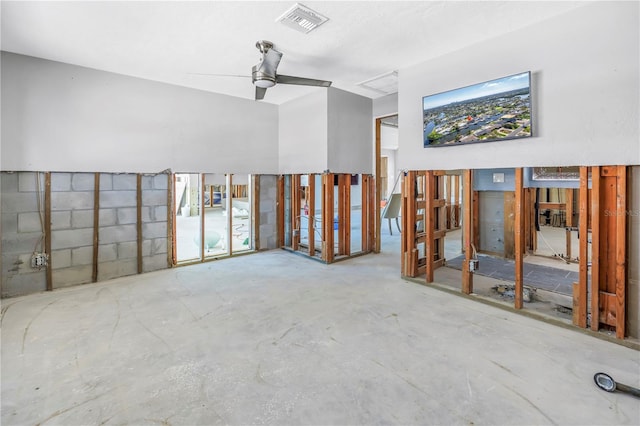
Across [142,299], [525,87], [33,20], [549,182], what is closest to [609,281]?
[549,182]

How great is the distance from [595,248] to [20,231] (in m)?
6.55

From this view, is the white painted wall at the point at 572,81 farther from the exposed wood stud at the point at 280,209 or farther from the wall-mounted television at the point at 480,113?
the exposed wood stud at the point at 280,209

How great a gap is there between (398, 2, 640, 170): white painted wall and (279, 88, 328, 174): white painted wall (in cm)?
237

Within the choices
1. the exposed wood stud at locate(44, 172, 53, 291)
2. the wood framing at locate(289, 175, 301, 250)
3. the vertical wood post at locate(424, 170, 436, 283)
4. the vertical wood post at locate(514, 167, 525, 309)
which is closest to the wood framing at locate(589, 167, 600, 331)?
the vertical wood post at locate(514, 167, 525, 309)

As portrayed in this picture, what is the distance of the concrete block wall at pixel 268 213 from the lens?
651 centimetres

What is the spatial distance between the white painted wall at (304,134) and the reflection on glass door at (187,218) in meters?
1.83

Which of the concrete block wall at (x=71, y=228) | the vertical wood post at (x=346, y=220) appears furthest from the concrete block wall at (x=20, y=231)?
the vertical wood post at (x=346, y=220)

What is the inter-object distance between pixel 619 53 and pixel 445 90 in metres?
1.63

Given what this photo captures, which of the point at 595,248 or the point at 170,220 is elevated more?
the point at 170,220

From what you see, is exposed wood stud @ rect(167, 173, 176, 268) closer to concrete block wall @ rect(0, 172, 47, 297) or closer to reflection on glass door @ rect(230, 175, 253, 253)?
reflection on glass door @ rect(230, 175, 253, 253)

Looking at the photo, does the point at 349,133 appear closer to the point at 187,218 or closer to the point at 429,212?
the point at 429,212

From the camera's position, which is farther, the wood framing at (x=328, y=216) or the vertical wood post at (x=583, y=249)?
the wood framing at (x=328, y=216)

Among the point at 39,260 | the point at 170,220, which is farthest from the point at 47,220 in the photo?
the point at 170,220

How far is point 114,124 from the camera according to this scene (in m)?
4.69
